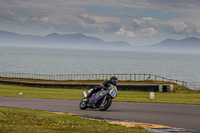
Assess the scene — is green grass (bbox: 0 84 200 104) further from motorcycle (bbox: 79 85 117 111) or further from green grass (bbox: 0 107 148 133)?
green grass (bbox: 0 107 148 133)

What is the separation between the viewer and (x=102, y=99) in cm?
1728

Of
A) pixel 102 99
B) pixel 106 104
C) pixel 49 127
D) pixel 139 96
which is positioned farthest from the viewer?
pixel 139 96

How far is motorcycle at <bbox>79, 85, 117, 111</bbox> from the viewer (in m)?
16.4

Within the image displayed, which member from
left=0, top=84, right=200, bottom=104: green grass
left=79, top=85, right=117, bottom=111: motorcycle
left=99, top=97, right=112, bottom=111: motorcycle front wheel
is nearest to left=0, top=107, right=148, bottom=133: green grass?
left=79, top=85, right=117, bottom=111: motorcycle

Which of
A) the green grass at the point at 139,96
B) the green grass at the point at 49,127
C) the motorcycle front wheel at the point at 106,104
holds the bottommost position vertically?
the green grass at the point at 49,127

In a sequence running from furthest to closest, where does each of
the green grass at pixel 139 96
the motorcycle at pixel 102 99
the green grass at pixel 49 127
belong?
the green grass at pixel 139 96
the motorcycle at pixel 102 99
the green grass at pixel 49 127

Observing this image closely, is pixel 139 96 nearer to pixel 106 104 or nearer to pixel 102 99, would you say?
pixel 102 99

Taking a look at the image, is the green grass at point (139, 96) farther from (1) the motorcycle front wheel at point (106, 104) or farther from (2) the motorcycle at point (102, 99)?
(1) the motorcycle front wheel at point (106, 104)

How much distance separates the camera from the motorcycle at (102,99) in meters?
16.4

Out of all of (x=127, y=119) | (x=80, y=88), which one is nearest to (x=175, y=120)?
(x=127, y=119)

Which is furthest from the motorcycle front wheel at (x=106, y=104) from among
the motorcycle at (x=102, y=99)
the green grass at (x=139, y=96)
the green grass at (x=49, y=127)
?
the green grass at (x=139, y=96)

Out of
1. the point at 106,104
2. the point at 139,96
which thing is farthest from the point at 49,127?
the point at 139,96

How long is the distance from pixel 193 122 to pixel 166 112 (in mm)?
3313

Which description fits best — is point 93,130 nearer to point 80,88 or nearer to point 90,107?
point 90,107
